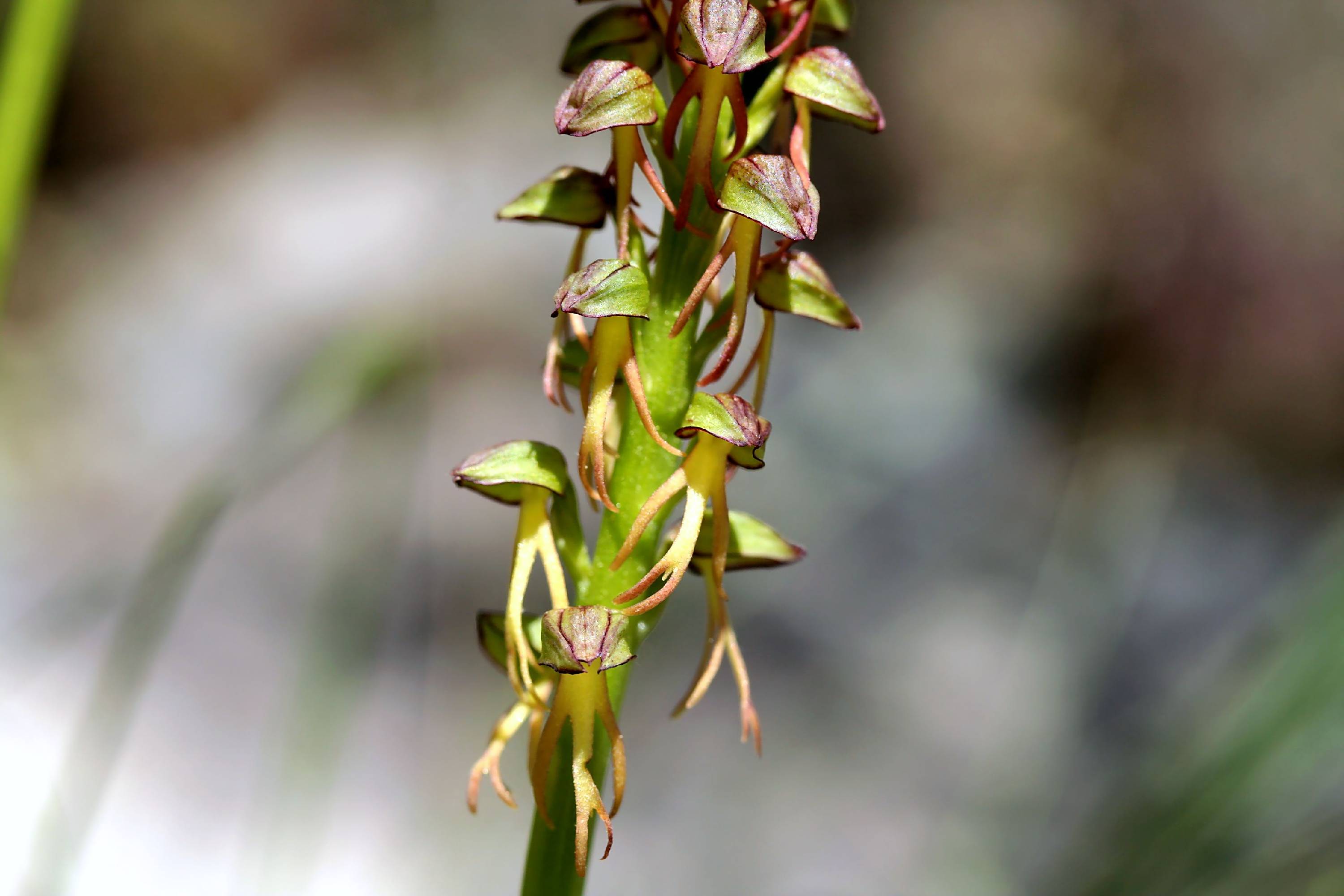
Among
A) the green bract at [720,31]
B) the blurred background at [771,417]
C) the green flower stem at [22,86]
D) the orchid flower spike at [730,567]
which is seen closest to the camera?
the green bract at [720,31]

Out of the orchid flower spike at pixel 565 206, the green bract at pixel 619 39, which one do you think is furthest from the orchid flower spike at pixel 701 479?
the green bract at pixel 619 39

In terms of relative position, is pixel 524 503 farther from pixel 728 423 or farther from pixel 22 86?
pixel 22 86

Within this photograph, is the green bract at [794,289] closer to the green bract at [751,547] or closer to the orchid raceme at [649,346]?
the orchid raceme at [649,346]

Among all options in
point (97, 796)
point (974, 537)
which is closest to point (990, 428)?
point (974, 537)

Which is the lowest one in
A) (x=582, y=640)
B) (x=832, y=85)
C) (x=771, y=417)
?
(x=771, y=417)

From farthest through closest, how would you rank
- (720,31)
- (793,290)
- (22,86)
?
(22,86)
(793,290)
(720,31)

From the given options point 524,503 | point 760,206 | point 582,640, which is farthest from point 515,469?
point 760,206

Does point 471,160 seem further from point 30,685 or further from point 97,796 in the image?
point 97,796
